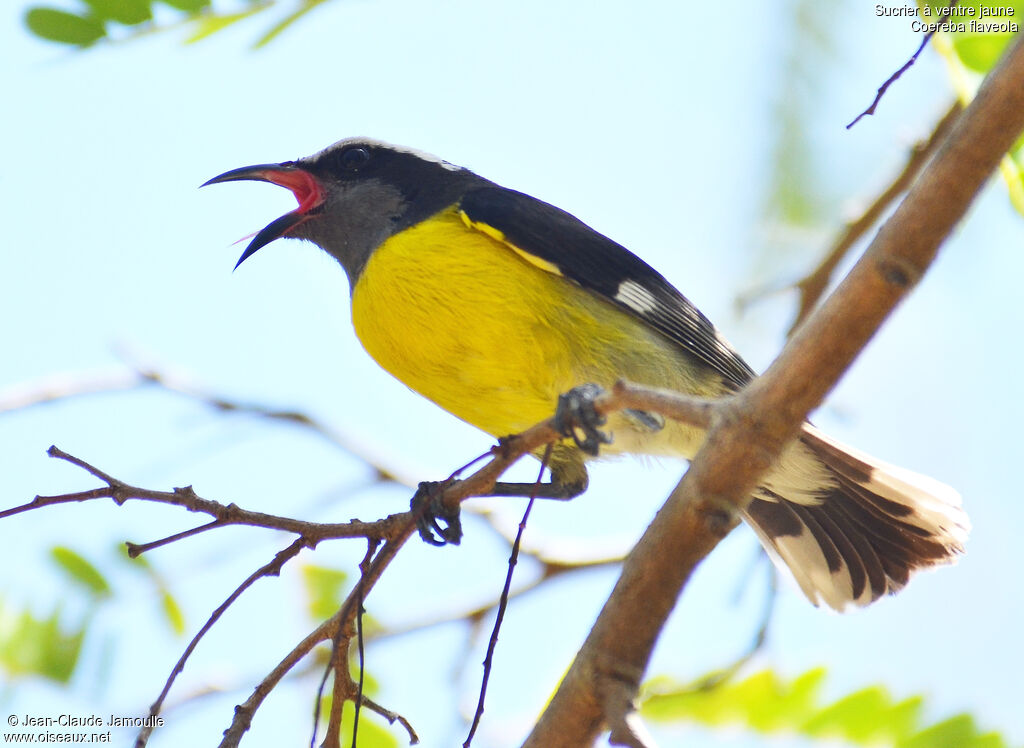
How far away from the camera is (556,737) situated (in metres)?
2.06

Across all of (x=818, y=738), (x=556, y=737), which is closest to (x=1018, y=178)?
(x=818, y=738)

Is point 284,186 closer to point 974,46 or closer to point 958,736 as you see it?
point 974,46

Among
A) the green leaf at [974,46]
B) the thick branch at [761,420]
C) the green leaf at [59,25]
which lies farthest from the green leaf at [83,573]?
the green leaf at [974,46]

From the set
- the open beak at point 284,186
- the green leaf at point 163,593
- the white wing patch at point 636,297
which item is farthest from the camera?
the open beak at point 284,186

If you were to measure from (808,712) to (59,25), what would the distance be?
2.88 m

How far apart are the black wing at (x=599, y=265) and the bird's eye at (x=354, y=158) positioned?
0.74 m

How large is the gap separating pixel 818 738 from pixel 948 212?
1957 millimetres

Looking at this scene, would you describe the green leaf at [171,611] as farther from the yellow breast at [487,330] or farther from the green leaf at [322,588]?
the yellow breast at [487,330]

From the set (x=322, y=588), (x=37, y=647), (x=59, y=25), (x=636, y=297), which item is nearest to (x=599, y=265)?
(x=636, y=297)

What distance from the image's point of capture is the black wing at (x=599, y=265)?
3.88m

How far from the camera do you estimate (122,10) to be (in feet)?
9.98

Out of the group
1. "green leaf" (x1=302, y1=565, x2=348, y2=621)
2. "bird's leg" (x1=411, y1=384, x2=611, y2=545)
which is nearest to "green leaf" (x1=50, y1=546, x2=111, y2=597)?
"green leaf" (x1=302, y1=565, x2=348, y2=621)

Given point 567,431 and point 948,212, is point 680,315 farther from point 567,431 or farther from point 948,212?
point 948,212

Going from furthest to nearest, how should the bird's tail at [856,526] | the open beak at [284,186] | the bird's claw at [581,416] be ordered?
1. the open beak at [284,186]
2. the bird's tail at [856,526]
3. the bird's claw at [581,416]
